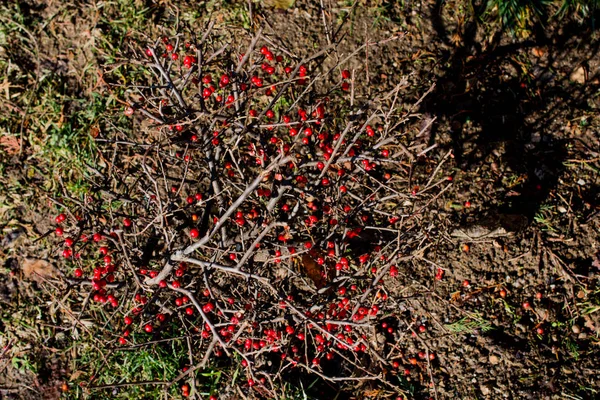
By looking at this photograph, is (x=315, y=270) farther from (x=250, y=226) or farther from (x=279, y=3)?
(x=279, y=3)

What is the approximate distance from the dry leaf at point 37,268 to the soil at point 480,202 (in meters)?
0.05

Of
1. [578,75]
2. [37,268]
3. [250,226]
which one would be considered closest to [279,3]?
[250,226]

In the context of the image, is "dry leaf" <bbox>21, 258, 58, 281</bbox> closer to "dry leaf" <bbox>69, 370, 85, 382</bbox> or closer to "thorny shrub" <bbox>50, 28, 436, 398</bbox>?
"thorny shrub" <bbox>50, 28, 436, 398</bbox>

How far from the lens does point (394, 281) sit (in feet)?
13.3

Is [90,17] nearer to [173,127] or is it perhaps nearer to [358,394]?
[173,127]

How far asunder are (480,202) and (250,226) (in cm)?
199

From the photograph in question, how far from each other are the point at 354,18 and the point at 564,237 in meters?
2.59

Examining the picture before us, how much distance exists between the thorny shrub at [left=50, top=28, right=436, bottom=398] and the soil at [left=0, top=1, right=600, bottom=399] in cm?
33

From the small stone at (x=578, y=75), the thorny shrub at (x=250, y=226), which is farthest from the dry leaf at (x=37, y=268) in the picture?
the small stone at (x=578, y=75)

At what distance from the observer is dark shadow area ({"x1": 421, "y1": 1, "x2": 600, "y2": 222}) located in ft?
13.7

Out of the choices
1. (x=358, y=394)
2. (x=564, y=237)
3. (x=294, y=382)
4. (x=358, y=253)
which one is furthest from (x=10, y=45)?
(x=564, y=237)

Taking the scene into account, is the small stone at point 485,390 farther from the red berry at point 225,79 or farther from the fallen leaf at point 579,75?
the red berry at point 225,79

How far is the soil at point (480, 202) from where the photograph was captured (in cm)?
399

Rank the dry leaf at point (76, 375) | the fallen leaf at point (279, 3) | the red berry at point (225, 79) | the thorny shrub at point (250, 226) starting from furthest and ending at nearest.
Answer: the fallen leaf at point (279, 3)
the dry leaf at point (76, 375)
the red berry at point (225, 79)
the thorny shrub at point (250, 226)
